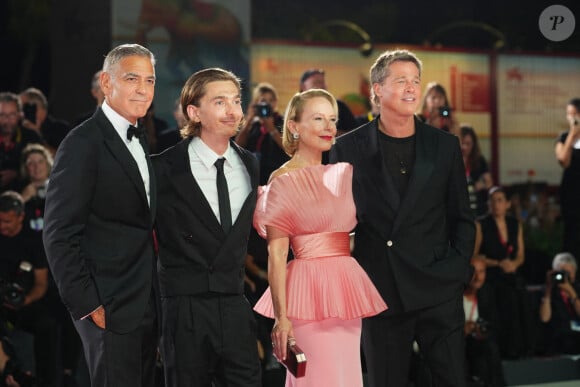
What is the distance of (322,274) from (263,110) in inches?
127

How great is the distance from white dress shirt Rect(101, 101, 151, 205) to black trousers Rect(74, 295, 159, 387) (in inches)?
18.3

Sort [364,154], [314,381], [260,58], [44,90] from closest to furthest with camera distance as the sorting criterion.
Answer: [314,381] < [364,154] < [260,58] < [44,90]

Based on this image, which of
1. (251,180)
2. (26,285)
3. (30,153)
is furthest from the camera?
(30,153)

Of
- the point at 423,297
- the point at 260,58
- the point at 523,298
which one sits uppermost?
the point at 260,58

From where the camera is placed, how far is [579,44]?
520 inches

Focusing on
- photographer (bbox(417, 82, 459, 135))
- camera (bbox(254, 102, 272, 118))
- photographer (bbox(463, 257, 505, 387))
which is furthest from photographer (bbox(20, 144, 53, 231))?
photographer (bbox(463, 257, 505, 387))

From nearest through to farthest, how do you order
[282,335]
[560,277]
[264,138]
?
[282,335], [264,138], [560,277]

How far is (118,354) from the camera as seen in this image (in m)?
3.64

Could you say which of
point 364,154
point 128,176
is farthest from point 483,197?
point 128,176

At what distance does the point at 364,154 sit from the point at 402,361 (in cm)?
86

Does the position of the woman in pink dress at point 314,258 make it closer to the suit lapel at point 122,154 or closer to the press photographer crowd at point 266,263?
the suit lapel at point 122,154

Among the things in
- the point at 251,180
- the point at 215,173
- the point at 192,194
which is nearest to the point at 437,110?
the point at 251,180

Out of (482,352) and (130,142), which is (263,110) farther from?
(130,142)

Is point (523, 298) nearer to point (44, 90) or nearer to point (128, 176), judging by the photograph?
point (128, 176)
